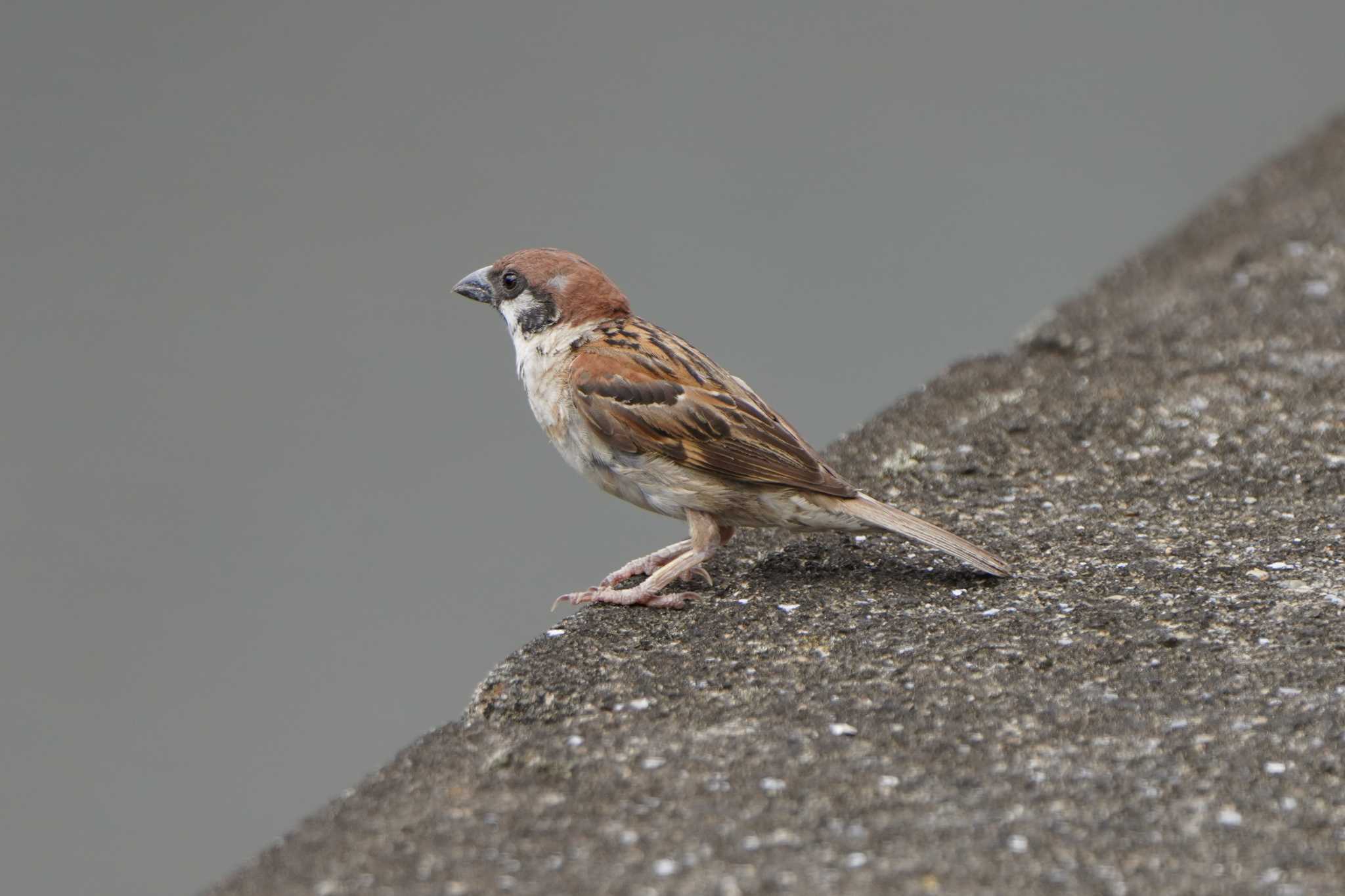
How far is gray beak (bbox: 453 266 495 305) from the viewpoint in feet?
15.5

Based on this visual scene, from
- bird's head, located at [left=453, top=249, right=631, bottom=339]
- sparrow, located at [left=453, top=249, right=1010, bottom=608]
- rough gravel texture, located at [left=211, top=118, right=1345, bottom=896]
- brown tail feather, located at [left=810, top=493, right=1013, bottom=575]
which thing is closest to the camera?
rough gravel texture, located at [left=211, top=118, right=1345, bottom=896]

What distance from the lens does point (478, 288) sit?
186 inches

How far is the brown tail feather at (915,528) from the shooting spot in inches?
155

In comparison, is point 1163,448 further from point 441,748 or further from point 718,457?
point 441,748

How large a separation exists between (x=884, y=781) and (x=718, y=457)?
141 centimetres

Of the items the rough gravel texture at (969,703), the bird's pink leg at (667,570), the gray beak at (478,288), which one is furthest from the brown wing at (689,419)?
the gray beak at (478,288)

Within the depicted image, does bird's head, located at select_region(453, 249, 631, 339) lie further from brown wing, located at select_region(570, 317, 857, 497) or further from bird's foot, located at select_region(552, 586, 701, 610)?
bird's foot, located at select_region(552, 586, 701, 610)

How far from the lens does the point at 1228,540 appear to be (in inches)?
163

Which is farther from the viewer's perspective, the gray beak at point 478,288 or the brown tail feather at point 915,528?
the gray beak at point 478,288

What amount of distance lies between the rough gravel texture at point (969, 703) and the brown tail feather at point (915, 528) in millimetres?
72

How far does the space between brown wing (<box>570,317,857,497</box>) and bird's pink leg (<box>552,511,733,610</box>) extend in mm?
174

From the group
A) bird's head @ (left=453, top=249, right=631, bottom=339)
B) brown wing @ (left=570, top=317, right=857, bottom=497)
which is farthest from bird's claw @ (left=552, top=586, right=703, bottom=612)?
bird's head @ (left=453, top=249, right=631, bottom=339)

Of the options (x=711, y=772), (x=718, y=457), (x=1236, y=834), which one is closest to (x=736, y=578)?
(x=718, y=457)

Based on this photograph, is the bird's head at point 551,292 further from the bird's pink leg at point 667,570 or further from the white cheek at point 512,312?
the bird's pink leg at point 667,570
